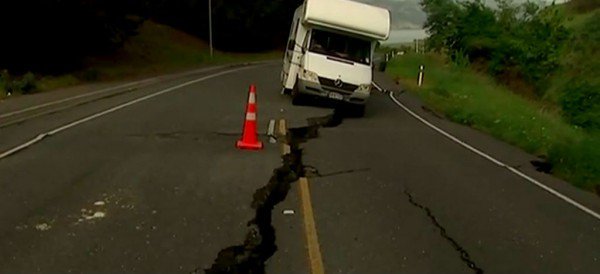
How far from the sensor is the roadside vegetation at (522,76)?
14594 mm

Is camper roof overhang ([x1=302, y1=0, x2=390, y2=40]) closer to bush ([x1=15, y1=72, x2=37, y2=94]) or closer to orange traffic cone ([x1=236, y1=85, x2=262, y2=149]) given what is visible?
orange traffic cone ([x1=236, y1=85, x2=262, y2=149])

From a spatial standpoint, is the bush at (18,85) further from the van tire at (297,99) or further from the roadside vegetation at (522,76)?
the roadside vegetation at (522,76)

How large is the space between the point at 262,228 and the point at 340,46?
1270cm

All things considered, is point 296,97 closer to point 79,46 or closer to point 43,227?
point 43,227

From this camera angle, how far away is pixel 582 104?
29.5 meters

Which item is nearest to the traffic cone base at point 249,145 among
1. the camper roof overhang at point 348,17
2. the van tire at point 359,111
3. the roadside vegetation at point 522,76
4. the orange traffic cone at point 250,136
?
the orange traffic cone at point 250,136

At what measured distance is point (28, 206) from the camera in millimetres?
7121

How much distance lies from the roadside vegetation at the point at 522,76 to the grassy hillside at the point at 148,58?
46.5 ft

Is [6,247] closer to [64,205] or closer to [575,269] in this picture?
[64,205]

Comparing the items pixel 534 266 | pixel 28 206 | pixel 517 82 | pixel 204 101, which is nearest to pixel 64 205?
pixel 28 206

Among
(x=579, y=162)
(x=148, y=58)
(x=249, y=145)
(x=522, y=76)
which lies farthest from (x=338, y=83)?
(x=148, y=58)

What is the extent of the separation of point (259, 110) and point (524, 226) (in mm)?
11135

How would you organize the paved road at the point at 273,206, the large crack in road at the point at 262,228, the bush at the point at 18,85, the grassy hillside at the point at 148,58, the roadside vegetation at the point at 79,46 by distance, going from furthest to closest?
the grassy hillside at the point at 148,58 < the roadside vegetation at the point at 79,46 < the bush at the point at 18,85 < the paved road at the point at 273,206 < the large crack in road at the point at 262,228

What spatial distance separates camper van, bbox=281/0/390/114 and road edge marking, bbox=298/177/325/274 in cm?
974
